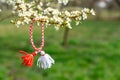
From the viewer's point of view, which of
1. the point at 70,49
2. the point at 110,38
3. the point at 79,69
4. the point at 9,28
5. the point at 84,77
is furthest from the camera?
the point at 9,28

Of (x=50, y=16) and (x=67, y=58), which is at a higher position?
(x=67, y=58)

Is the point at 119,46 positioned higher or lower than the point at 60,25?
higher

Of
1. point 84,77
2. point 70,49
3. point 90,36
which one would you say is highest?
point 90,36

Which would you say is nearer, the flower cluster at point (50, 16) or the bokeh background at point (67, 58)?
the flower cluster at point (50, 16)

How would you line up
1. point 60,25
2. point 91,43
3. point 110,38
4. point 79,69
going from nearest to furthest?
1. point 60,25
2. point 79,69
3. point 91,43
4. point 110,38

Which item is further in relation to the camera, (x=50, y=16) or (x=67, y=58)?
(x=67, y=58)

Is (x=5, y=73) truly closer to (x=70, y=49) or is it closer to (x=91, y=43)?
(x=70, y=49)

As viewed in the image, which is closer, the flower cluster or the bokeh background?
the flower cluster

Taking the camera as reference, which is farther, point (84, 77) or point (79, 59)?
point (79, 59)

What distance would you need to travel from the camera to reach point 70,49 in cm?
1428

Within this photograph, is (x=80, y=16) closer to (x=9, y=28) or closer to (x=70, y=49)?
(x=70, y=49)

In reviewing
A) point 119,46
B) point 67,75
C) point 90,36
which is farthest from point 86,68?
point 90,36

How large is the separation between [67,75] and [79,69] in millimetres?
869

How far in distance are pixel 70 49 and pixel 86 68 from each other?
98.8 inches
